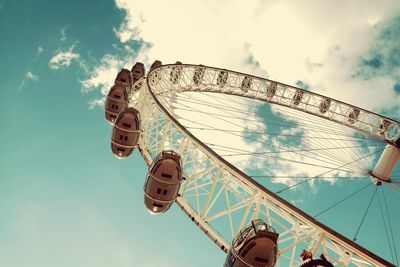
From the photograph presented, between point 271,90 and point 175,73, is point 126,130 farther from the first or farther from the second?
point 271,90

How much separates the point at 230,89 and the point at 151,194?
1330cm

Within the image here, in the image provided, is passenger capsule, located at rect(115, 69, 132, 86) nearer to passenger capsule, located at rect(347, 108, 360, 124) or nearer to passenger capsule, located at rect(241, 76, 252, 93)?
passenger capsule, located at rect(241, 76, 252, 93)

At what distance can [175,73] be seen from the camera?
17719mm

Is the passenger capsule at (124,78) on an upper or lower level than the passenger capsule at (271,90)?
lower

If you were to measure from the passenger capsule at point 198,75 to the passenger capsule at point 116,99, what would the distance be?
636 centimetres

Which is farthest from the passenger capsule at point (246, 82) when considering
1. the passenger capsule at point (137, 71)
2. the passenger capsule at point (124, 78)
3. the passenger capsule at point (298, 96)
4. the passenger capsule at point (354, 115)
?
the passenger capsule at point (124, 78)

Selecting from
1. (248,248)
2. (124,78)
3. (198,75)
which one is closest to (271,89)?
(198,75)

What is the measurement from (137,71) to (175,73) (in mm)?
2076

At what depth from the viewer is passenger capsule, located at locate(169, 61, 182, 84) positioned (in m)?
17.4

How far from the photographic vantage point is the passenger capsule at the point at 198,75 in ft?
62.7

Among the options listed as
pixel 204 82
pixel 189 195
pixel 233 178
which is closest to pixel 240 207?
pixel 233 178

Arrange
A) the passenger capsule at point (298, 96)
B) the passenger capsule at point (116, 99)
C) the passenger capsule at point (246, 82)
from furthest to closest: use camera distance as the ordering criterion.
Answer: the passenger capsule at point (298, 96)
the passenger capsule at point (246, 82)
the passenger capsule at point (116, 99)

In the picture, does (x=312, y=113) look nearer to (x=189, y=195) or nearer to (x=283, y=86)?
(x=283, y=86)

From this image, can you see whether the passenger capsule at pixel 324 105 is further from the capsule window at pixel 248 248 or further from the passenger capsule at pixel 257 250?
the capsule window at pixel 248 248
